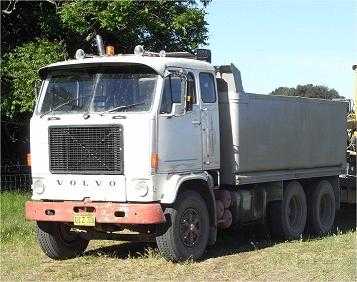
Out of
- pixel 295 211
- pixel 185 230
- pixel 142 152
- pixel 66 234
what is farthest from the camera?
pixel 295 211

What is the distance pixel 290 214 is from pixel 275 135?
5.42 feet

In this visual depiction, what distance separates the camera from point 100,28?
1603 centimetres

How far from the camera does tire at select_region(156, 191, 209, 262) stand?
348 inches

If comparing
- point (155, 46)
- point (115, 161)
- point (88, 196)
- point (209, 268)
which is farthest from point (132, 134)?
point (155, 46)

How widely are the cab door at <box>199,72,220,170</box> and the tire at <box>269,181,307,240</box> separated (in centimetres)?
219

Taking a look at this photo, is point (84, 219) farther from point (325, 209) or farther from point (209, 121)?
point (325, 209)

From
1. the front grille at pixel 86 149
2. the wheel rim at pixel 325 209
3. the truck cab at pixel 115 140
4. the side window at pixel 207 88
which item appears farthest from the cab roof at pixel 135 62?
the wheel rim at pixel 325 209

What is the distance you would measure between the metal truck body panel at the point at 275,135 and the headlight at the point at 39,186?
2.72 meters

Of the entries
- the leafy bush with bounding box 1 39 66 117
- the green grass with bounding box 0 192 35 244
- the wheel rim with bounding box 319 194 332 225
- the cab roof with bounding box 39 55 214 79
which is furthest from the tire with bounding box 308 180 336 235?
the leafy bush with bounding box 1 39 66 117

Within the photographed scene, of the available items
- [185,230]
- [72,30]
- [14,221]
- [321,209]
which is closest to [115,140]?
[185,230]

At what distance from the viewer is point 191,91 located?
9297mm

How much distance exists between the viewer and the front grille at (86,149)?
8742 millimetres

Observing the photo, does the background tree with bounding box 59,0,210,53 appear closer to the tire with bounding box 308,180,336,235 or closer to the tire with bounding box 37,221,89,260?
the tire with bounding box 308,180,336,235

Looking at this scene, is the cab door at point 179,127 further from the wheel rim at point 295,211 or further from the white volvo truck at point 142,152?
the wheel rim at point 295,211
